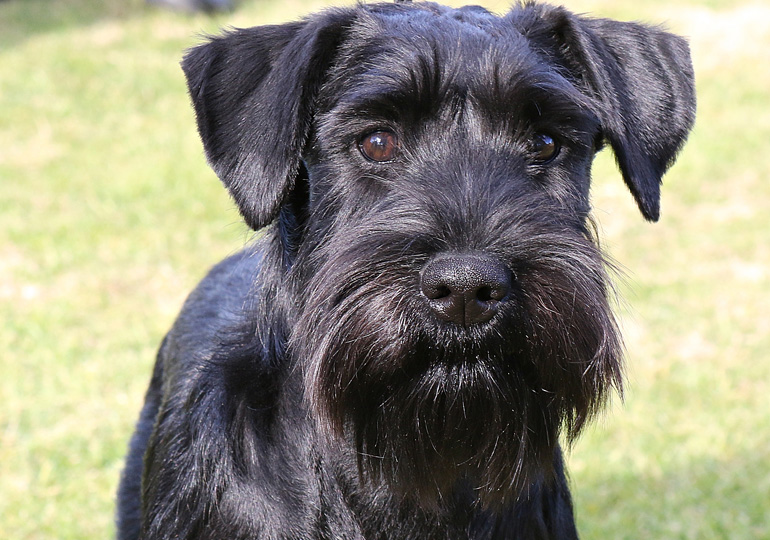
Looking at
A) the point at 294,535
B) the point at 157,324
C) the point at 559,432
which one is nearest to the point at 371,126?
the point at 559,432

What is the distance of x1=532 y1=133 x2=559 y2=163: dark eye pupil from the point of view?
2.73 meters

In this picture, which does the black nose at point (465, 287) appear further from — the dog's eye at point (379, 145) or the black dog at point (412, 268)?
the dog's eye at point (379, 145)

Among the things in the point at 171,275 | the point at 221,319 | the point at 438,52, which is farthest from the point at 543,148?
the point at 171,275

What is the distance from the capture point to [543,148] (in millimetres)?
2752

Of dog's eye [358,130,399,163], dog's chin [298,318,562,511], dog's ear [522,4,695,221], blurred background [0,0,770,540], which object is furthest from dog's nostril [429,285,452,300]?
blurred background [0,0,770,540]

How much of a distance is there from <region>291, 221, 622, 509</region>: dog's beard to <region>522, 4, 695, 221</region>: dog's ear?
52 cm

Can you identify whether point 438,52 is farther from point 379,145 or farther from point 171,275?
point 171,275

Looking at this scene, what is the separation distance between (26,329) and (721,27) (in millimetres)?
11224

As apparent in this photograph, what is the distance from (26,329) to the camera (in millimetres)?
6512

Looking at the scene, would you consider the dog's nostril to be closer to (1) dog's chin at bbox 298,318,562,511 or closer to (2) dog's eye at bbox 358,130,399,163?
(1) dog's chin at bbox 298,318,562,511

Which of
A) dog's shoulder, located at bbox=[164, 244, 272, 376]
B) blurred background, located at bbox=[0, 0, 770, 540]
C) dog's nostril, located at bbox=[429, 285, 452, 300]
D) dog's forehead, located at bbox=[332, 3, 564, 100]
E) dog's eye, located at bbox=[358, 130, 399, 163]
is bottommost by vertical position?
blurred background, located at bbox=[0, 0, 770, 540]

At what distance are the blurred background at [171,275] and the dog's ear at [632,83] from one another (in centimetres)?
47

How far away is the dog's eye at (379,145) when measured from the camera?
8.79 ft

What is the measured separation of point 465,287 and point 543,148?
730mm
